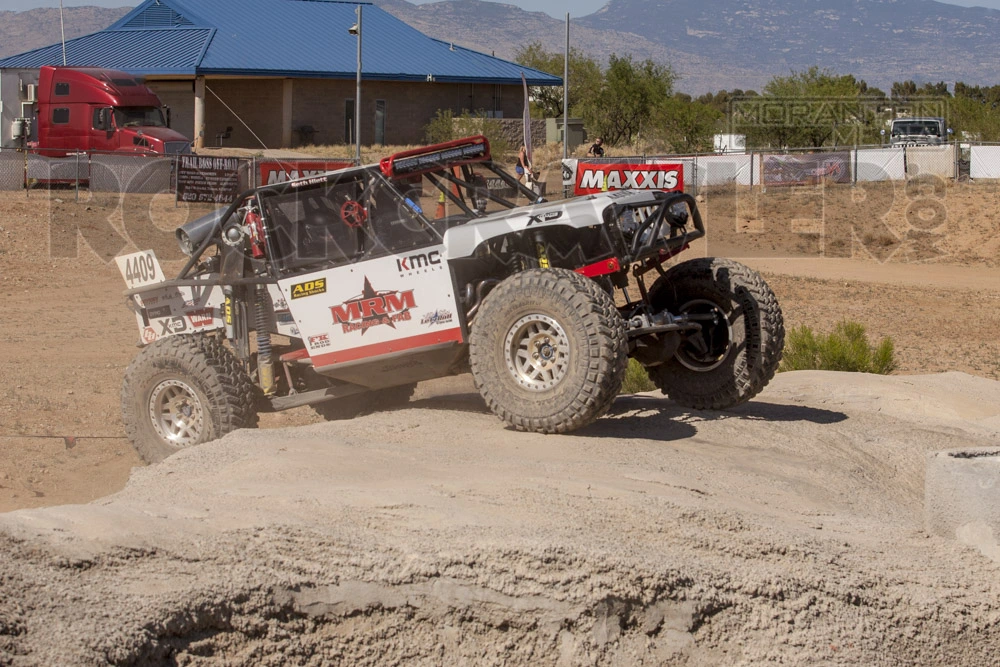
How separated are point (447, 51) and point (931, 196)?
1183 inches

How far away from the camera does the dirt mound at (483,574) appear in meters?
4.37

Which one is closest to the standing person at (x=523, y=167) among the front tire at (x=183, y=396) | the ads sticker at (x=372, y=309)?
the ads sticker at (x=372, y=309)

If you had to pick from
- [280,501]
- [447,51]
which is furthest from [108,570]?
[447,51]

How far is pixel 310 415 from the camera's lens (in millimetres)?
11109

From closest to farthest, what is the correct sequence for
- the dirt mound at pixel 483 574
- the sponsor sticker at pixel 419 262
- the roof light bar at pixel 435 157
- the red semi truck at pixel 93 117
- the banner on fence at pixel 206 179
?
1. the dirt mound at pixel 483 574
2. the sponsor sticker at pixel 419 262
3. the roof light bar at pixel 435 157
4. the banner on fence at pixel 206 179
5. the red semi truck at pixel 93 117

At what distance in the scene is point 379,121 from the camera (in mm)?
51812

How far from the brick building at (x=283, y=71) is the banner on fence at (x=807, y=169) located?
61.7ft

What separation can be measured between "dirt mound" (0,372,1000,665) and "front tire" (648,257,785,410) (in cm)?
206

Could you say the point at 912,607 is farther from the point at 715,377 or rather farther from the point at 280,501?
the point at 715,377

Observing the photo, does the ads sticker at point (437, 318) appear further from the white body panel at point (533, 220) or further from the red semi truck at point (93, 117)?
the red semi truck at point (93, 117)

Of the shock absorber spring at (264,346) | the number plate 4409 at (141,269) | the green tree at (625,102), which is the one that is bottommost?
the shock absorber spring at (264,346)

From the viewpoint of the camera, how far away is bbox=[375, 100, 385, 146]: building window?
51.7m

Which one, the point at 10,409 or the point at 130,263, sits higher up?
the point at 130,263

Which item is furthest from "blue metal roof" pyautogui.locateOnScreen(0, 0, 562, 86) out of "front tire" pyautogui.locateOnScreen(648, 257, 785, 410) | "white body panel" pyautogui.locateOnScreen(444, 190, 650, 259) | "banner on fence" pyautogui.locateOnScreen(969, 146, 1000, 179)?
"white body panel" pyautogui.locateOnScreen(444, 190, 650, 259)
